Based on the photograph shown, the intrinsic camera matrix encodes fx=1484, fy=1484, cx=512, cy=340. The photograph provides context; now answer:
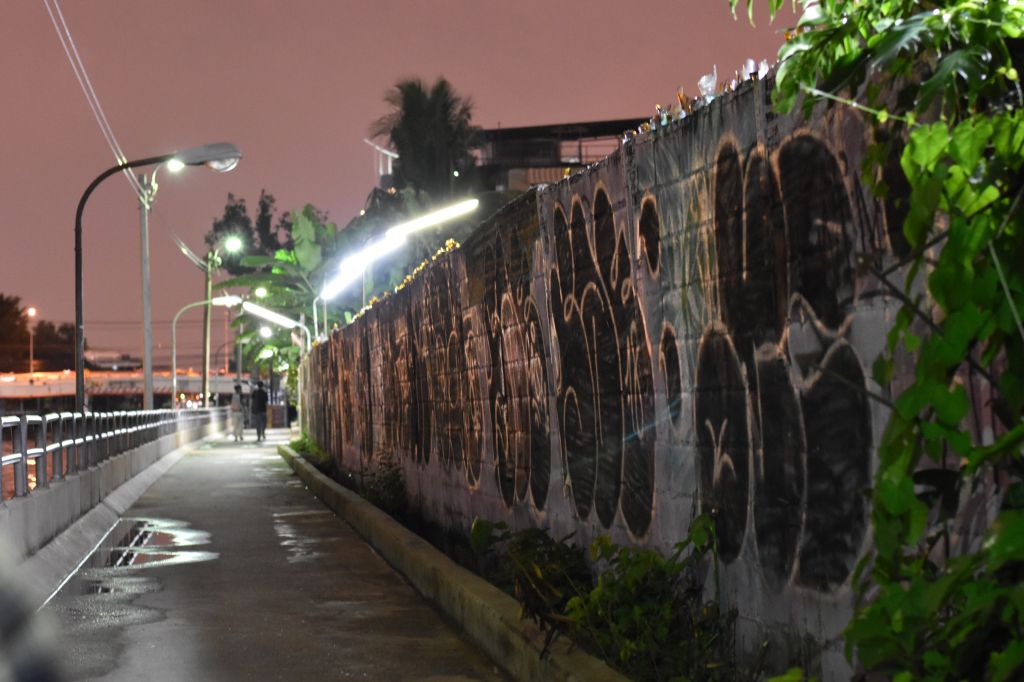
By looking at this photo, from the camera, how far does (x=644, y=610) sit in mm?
7133

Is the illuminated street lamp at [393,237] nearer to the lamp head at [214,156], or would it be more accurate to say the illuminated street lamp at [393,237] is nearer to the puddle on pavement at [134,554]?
the lamp head at [214,156]

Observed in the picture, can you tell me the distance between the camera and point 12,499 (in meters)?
12.6

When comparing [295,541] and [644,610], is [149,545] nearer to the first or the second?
Result: [295,541]

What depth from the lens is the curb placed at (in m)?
7.22

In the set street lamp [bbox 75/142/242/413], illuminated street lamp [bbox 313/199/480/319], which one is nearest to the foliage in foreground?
illuminated street lamp [bbox 313/199/480/319]

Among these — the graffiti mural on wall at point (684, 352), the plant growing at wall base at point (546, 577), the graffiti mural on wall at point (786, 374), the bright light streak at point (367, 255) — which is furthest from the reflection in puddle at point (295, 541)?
the graffiti mural on wall at point (786, 374)

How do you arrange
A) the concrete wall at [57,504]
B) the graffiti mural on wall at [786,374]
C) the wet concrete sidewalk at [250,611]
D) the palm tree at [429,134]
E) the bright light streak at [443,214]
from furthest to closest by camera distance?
the palm tree at [429,134] < the bright light streak at [443,214] < the concrete wall at [57,504] < the wet concrete sidewalk at [250,611] < the graffiti mural on wall at [786,374]

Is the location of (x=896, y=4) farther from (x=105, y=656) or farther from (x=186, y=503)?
(x=186, y=503)

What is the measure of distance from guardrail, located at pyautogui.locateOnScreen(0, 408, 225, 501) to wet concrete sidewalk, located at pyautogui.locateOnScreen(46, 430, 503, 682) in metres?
1.03

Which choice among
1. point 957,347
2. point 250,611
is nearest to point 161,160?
point 250,611

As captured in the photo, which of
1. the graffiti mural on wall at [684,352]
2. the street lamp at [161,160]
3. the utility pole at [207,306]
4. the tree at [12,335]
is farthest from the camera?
the tree at [12,335]

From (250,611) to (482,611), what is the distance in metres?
2.59

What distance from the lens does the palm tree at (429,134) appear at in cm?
5025

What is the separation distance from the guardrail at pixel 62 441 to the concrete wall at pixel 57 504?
0.12 m
